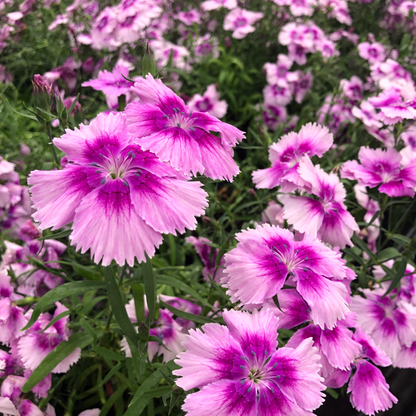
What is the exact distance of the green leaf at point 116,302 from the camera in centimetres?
88

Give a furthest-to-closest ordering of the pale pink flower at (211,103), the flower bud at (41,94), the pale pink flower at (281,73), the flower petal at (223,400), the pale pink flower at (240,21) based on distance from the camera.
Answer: the pale pink flower at (240,21) → the pale pink flower at (281,73) → the pale pink flower at (211,103) → the flower bud at (41,94) → the flower petal at (223,400)

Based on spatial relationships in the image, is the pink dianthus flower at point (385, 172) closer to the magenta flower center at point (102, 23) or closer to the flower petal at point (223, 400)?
the flower petal at point (223, 400)

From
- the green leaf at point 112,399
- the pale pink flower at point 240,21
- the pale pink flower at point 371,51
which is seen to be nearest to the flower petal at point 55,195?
the green leaf at point 112,399

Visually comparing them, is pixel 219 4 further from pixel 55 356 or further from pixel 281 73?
pixel 55 356

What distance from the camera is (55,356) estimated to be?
3.33ft

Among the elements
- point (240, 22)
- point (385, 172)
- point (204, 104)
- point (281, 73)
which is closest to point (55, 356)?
point (385, 172)

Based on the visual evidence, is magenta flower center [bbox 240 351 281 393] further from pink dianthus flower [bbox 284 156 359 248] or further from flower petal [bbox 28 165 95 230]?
flower petal [bbox 28 165 95 230]

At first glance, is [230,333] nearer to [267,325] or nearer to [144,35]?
[267,325]

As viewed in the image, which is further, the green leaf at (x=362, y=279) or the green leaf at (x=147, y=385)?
the green leaf at (x=362, y=279)

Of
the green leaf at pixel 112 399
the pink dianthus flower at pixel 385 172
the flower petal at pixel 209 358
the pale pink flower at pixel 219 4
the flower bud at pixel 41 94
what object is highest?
the pale pink flower at pixel 219 4

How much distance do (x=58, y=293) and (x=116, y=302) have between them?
0.51ft

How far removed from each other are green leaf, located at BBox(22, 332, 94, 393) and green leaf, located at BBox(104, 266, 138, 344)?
208 millimetres

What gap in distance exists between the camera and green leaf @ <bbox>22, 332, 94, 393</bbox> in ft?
3.18

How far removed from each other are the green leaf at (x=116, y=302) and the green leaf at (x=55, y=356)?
0.21 meters
